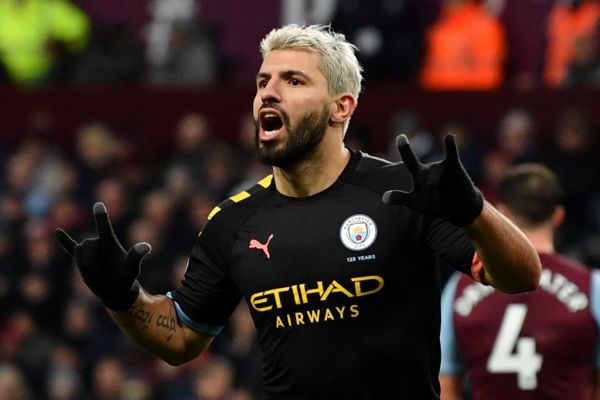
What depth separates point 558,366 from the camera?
5.32 meters

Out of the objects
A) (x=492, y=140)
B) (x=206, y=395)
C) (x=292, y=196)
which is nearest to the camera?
(x=292, y=196)

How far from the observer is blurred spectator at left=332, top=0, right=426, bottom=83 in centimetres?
1211

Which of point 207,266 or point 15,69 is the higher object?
point 207,266

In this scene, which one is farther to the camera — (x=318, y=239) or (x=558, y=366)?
(x=558, y=366)

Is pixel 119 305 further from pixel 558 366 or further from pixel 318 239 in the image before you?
pixel 558 366

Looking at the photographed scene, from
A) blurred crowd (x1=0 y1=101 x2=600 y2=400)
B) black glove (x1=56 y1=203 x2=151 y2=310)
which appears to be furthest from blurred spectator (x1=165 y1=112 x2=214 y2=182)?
black glove (x1=56 y1=203 x2=151 y2=310)

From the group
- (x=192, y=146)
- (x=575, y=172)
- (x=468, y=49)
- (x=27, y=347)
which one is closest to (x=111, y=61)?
(x=192, y=146)

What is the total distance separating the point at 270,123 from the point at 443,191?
89cm

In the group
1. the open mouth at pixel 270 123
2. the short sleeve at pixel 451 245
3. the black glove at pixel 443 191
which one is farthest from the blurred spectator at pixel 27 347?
the black glove at pixel 443 191

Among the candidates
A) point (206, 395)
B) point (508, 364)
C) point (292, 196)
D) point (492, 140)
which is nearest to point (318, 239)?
point (292, 196)

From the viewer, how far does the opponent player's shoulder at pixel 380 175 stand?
183 inches

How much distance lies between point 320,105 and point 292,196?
0.30 m

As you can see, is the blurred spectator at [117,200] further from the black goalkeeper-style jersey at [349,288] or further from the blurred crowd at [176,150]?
the black goalkeeper-style jersey at [349,288]

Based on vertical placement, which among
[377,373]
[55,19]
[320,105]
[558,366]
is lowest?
[55,19]
